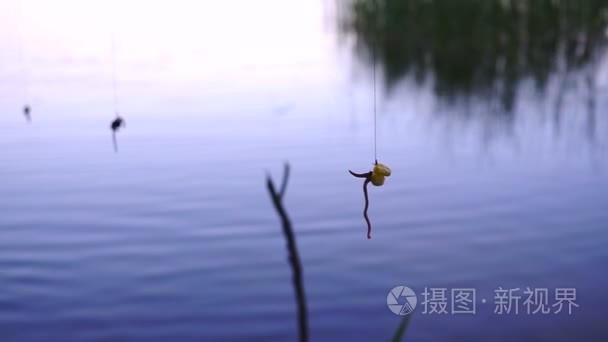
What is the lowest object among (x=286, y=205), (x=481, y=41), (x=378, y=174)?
(x=286, y=205)

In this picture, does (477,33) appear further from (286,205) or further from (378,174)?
(378,174)

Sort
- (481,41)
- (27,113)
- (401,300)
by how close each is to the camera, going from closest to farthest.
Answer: (401,300)
(27,113)
(481,41)

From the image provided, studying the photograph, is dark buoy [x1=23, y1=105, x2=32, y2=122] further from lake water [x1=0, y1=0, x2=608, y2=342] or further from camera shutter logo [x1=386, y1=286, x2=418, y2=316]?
camera shutter logo [x1=386, y1=286, x2=418, y2=316]

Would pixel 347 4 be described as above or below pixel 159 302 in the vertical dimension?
above

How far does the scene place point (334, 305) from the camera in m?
3.64

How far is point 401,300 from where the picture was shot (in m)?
3.61

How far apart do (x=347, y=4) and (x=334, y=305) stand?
30.1ft

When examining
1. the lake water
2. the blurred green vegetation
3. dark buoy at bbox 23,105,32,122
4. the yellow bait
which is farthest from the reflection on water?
the yellow bait

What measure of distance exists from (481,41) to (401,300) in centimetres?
833

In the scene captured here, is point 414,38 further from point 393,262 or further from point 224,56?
point 393,262

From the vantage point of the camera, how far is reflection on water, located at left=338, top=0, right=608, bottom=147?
31.6ft

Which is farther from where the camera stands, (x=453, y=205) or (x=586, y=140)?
(x=586, y=140)

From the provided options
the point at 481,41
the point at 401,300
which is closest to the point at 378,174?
the point at 401,300

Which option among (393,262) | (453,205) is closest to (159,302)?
(393,262)
